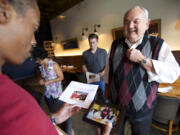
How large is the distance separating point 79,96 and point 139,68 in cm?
58

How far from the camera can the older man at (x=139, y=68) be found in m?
0.69

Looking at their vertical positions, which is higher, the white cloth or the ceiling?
the ceiling

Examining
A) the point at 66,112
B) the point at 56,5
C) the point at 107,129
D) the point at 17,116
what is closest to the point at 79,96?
the point at 66,112

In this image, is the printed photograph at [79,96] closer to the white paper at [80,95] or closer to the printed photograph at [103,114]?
the white paper at [80,95]

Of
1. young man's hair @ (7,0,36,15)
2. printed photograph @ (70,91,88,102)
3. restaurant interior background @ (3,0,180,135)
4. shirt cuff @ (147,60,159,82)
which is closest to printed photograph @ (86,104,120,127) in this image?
printed photograph @ (70,91,88,102)

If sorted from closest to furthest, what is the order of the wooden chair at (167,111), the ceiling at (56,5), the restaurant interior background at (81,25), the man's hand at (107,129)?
the man's hand at (107,129) < the wooden chair at (167,111) < the restaurant interior background at (81,25) < the ceiling at (56,5)

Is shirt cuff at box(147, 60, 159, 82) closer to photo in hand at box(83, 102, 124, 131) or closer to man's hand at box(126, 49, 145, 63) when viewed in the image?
man's hand at box(126, 49, 145, 63)

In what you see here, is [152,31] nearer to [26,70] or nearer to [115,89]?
[115,89]

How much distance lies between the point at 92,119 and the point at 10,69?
18.6 feet

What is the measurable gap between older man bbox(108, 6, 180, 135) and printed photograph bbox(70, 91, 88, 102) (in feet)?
1.02

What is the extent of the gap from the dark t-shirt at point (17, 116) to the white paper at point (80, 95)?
44cm

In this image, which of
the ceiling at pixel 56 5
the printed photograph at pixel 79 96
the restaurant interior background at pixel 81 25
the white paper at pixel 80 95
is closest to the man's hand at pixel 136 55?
the white paper at pixel 80 95

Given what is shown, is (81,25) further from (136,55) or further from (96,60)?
(136,55)

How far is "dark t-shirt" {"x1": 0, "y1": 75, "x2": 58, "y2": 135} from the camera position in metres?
0.24
